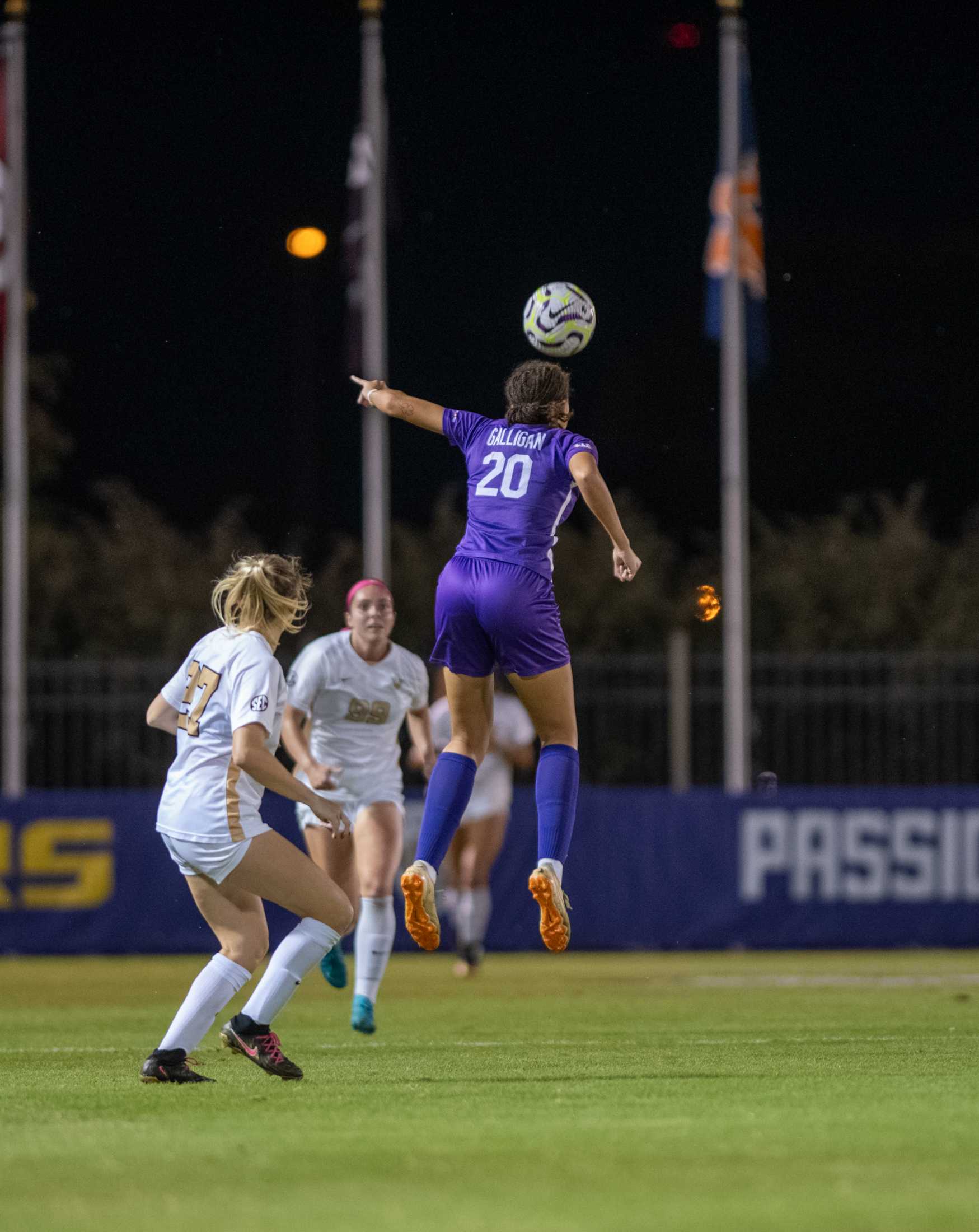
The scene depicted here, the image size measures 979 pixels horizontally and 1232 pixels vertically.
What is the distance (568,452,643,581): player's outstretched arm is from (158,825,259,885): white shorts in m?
1.81

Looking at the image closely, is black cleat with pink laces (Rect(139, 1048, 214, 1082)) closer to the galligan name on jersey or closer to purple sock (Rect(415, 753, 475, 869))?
purple sock (Rect(415, 753, 475, 869))

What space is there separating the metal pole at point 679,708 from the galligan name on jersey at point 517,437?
399 inches

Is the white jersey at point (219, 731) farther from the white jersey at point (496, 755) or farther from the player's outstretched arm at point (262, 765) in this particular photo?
the white jersey at point (496, 755)

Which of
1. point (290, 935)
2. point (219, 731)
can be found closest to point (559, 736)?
point (290, 935)

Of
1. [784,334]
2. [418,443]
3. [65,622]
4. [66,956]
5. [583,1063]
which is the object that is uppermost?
[784,334]

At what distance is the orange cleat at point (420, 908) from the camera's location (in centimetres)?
777

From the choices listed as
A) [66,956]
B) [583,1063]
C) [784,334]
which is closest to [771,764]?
[66,956]

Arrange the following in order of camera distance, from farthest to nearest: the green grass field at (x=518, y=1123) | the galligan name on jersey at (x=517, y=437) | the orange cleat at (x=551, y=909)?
the galligan name on jersey at (x=517, y=437) → the orange cleat at (x=551, y=909) → the green grass field at (x=518, y=1123)

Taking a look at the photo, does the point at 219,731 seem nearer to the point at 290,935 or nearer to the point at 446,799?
the point at 290,935

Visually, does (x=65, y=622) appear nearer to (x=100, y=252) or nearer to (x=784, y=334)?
(x=100, y=252)

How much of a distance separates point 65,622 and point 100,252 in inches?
289

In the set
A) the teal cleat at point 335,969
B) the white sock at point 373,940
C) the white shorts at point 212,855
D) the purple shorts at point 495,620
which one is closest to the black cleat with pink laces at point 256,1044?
the white shorts at point 212,855

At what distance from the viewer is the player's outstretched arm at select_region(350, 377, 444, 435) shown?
8.39 m

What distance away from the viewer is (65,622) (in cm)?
2853
